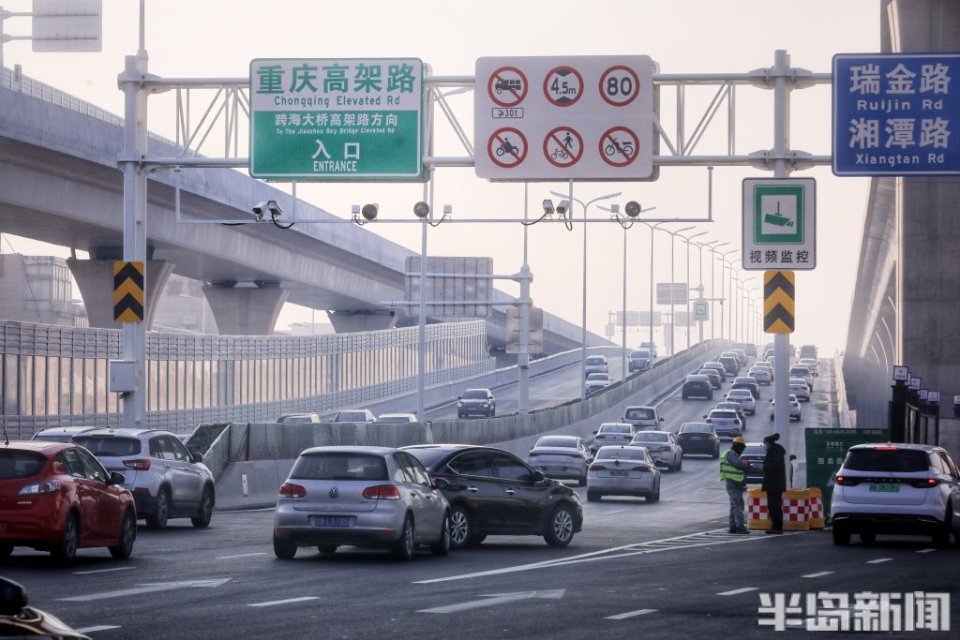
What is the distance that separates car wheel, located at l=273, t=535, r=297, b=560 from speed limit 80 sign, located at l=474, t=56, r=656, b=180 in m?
9.85

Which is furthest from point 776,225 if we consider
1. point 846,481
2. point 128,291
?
point 128,291

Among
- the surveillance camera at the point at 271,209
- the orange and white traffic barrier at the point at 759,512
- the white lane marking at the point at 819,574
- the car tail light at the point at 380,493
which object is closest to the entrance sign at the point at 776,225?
Result: the orange and white traffic barrier at the point at 759,512

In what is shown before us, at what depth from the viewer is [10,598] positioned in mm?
6215

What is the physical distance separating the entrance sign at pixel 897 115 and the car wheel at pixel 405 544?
35.1ft

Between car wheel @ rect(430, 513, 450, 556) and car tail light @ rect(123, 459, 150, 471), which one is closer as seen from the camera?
car wheel @ rect(430, 513, 450, 556)

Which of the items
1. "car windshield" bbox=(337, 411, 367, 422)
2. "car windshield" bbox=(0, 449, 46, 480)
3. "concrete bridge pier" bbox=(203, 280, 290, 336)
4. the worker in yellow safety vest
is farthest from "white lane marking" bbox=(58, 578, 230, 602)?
"concrete bridge pier" bbox=(203, 280, 290, 336)

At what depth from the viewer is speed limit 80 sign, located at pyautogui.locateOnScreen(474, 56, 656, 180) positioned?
2817cm

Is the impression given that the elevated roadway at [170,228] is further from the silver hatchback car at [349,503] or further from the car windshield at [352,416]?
the silver hatchback car at [349,503]

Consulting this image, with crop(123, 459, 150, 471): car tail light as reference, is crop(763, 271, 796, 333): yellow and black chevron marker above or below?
above

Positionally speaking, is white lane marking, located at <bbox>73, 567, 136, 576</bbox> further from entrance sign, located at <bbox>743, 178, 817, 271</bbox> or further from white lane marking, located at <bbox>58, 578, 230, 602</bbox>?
entrance sign, located at <bbox>743, 178, 817, 271</bbox>

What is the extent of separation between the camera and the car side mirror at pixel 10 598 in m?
6.16

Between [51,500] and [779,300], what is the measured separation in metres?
13.9

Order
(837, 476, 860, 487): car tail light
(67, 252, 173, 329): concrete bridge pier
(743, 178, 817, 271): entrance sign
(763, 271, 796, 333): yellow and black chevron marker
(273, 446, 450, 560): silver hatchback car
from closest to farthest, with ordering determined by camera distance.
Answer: (273, 446, 450, 560): silver hatchback car
(837, 476, 860, 487): car tail light
(743, 178, 817, 271): entrance sign
(763, 271, 796, 333): yellow and black chevron marker
(67, 252, 173, 329): concrete bridge pier

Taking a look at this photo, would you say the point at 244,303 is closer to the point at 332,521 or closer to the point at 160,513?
the point at 160,513
